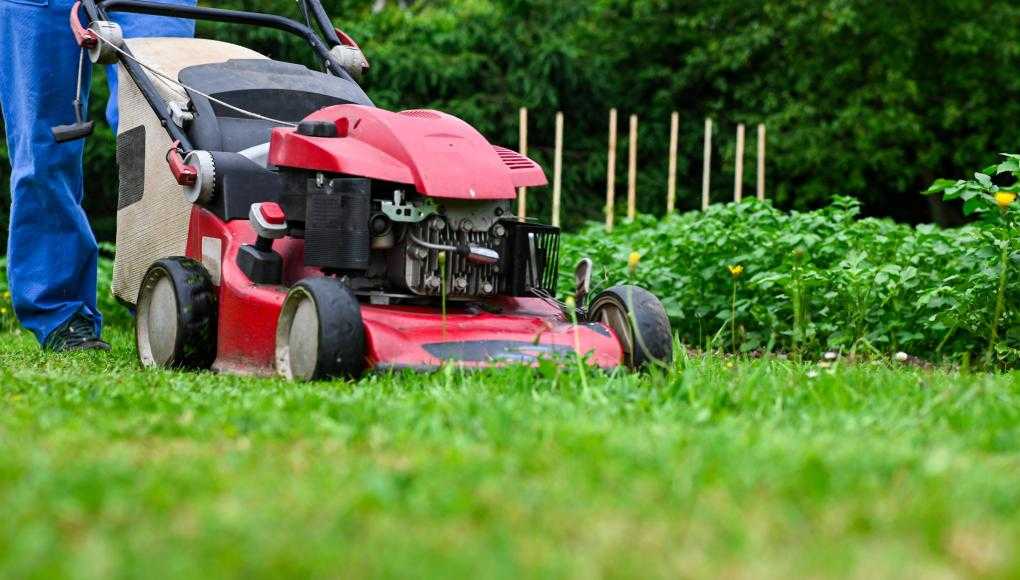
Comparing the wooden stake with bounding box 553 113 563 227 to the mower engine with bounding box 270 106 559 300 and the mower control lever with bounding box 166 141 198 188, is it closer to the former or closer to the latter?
the mower control lever with bounding box 166 141 198 188

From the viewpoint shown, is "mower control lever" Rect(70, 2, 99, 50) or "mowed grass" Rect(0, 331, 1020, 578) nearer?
"mowed grass" Rect(0, 331, 1020, 578)

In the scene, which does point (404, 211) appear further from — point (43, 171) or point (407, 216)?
point (43, 171)

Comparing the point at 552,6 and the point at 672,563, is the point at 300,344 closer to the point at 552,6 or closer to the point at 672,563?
the point at 672,563

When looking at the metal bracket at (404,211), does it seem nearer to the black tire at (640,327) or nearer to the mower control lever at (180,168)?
the black tire at (640,327)

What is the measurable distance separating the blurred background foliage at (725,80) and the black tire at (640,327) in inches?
419

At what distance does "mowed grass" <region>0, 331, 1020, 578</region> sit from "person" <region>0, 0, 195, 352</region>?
2393 millimetres

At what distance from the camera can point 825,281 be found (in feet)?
17.7

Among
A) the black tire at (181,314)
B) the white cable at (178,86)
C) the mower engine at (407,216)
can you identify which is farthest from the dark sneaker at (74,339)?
the mower engine at (407,216)

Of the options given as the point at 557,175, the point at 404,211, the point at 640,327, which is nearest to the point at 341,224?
the point at 404,211

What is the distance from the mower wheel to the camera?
149 inches

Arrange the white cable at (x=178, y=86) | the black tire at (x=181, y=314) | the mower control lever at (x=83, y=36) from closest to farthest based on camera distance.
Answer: the black tire at (x=181, y=314) → the white cable at (x=178, y=86) → the mower control lever at (x=83, y=36)

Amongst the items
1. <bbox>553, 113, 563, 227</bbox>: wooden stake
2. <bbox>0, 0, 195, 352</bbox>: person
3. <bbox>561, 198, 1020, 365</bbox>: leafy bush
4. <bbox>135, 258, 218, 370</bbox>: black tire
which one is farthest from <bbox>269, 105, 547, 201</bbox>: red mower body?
<bbox>553, 113, 563, 227</bbox>: wooden stake

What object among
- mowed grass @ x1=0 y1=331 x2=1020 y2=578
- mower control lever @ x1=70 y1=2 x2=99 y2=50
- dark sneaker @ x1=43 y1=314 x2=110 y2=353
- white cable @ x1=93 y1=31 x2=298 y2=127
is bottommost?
dark sneaker @ x1=43 y1=314 x2=110 y2=353

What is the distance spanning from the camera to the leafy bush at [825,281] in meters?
4.84
